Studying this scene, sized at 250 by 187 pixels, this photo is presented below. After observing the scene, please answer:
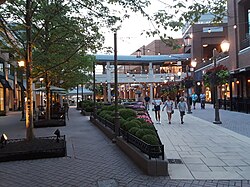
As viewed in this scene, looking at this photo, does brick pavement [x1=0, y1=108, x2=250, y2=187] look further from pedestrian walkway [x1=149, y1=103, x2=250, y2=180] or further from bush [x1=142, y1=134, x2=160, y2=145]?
bush [x1=142, y1=134, x2=160, y2=145]

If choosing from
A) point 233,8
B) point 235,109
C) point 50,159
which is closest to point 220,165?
point 50,159

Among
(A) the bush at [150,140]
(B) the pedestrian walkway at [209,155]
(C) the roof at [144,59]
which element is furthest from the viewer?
(C) the roof at [144,59]

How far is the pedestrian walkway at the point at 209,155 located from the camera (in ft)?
21.1

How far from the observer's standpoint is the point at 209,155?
8328mm

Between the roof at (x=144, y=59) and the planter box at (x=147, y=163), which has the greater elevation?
the roof at (x=144, y=59)

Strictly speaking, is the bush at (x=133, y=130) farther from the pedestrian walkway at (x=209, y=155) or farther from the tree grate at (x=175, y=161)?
the tree grate at (x=175, y=161)

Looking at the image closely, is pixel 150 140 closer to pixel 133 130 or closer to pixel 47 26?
pixel 133 130

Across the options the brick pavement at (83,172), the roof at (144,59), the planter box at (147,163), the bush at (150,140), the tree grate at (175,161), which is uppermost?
the roof at (144,59)

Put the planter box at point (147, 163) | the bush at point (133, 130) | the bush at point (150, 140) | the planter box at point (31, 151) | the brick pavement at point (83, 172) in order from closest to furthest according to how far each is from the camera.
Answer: the brick pavement at point (83, 172) < the planter box at point (147, 163) < the bush at point (150, 140) < the planter box at point (31, 151) < the bush at point (133, 130)

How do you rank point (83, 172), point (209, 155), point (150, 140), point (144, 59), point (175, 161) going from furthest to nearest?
point (144, 59), point (209, 155), point (175, 161), point (150, 140), point (83, 172)

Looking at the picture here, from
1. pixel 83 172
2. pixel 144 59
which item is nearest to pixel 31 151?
pixel 83 172

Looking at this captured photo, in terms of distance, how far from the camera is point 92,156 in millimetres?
8461

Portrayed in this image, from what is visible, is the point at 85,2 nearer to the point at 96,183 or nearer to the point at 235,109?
the point at 96,183

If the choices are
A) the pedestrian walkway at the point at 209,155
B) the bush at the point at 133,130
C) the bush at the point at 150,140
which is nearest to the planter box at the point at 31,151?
the bush at the point at 133,130
